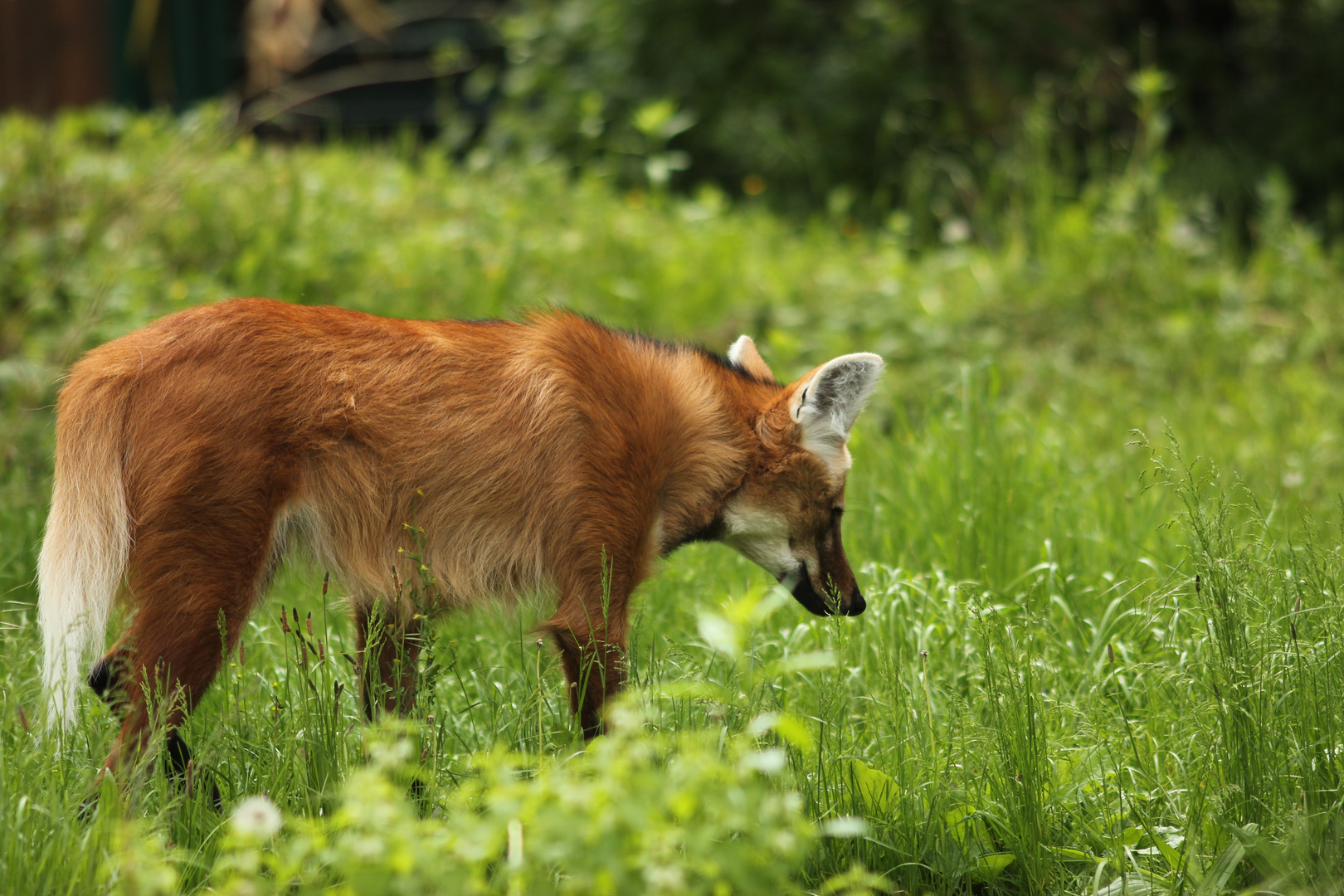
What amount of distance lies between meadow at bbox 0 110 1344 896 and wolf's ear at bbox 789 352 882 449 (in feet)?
1.66

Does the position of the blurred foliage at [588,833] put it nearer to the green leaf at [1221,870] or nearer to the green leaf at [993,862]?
the green leaf at [993,862]

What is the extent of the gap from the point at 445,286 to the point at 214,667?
3713mm

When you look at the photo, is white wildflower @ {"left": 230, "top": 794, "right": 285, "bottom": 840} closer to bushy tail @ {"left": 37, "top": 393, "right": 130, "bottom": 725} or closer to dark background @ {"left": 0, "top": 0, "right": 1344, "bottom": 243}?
bushy tail @ {"left": 37, "top": 393, "right": 130, "bottom": 725}

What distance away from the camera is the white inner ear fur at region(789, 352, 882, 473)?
9.13 feet

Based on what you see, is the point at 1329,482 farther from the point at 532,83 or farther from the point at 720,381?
the point at 532,83

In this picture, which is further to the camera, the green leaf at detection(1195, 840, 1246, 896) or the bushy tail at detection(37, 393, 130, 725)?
the bushy tail at detection(37, 393, 130, 725)

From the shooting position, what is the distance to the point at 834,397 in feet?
9.30

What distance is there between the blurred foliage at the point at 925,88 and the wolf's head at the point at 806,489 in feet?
18.7

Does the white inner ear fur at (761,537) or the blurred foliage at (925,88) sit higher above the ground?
the blurred foliage at (925,88)

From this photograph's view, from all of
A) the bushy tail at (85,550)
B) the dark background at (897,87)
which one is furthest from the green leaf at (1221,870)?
the dark background at (897,87)

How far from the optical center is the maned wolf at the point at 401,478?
221 centimetres

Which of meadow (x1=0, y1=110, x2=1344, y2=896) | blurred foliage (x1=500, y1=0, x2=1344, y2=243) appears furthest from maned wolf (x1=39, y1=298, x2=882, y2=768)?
blurred foliage (x1=500, y1=0, x2=1344, y2=243)

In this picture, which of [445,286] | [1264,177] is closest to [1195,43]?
[1264,177]

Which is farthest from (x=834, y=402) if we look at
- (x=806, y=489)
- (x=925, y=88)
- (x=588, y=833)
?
(x=925, y=88)
